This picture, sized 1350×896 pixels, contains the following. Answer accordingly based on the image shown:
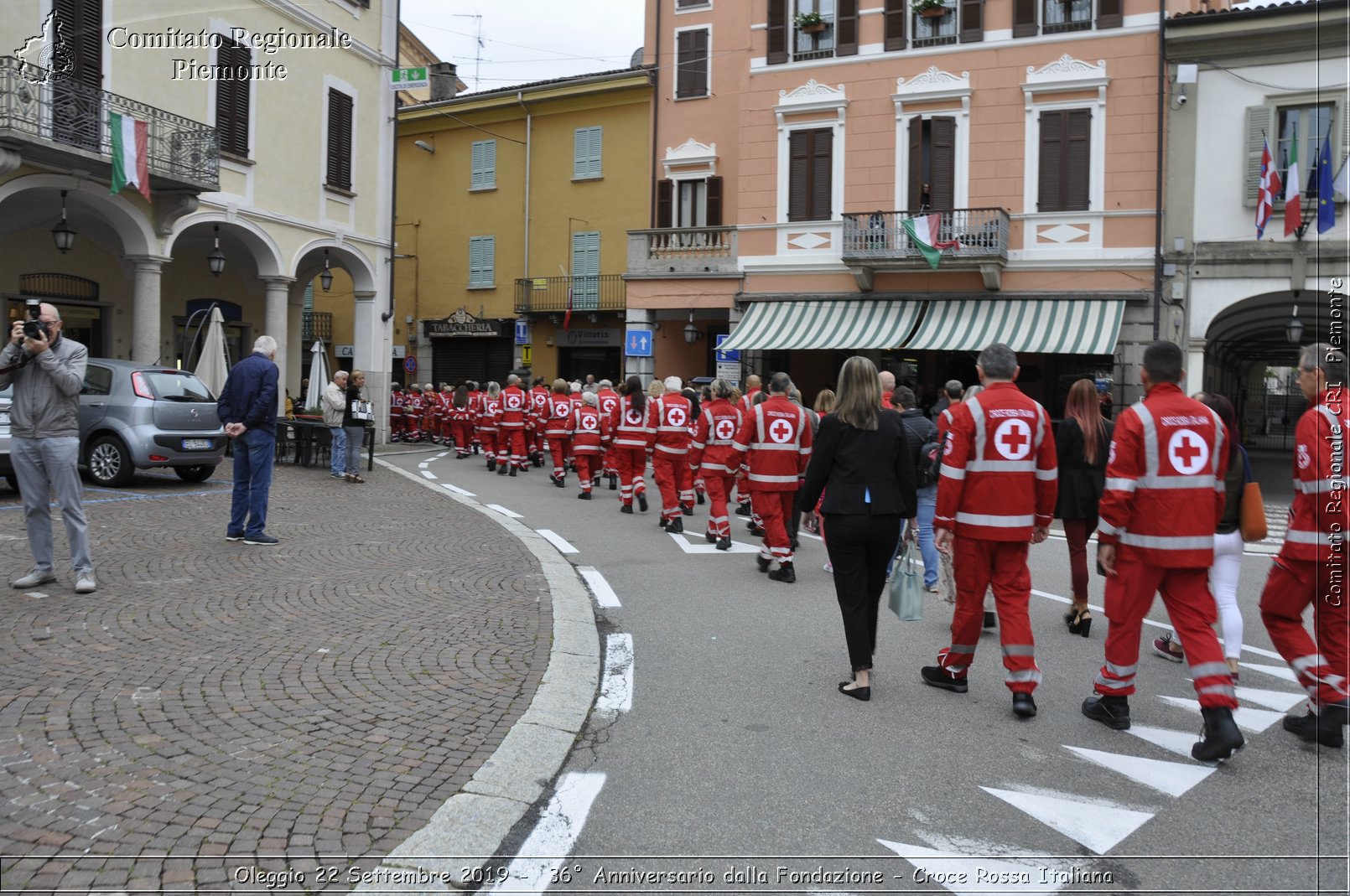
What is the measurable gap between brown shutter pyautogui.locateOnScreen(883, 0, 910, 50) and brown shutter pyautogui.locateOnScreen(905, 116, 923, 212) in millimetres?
1795

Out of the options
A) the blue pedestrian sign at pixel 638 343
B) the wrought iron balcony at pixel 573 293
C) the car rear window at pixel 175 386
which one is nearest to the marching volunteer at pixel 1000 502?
the car rear window at pixel 175 386

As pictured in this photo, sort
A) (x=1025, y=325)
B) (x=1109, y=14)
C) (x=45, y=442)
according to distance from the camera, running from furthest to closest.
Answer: (x=1025, y=325) < (x=1109, y=14) < (x=45, y=442)

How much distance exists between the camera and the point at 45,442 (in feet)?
22.7

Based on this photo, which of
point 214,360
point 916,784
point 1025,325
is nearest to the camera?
point 916,784

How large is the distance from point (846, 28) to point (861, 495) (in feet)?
67.7

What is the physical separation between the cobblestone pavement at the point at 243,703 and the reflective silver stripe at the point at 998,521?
2532mm

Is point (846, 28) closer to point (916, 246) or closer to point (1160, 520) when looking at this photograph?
point (916, 246)

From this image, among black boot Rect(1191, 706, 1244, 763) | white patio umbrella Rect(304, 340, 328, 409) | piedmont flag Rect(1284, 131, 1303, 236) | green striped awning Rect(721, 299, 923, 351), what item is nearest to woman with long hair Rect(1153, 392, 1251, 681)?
black boot Rect(1191, 706, 1244, 763)

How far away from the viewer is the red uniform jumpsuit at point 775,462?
8.80 m

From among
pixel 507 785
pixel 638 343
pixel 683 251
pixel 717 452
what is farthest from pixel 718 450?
pixel 683 251

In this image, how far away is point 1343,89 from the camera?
743 inches

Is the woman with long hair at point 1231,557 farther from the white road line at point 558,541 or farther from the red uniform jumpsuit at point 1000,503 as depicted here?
the white road line at point 558,541

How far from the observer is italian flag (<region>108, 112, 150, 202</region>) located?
17.1m

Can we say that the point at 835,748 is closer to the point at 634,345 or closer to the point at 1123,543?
the point at 1123,543
